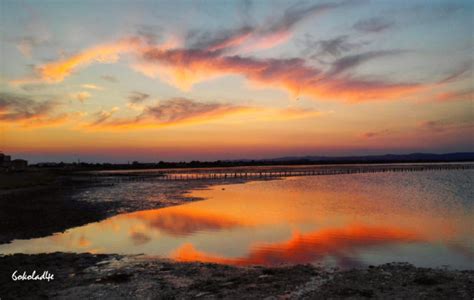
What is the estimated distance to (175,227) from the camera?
24.5 m

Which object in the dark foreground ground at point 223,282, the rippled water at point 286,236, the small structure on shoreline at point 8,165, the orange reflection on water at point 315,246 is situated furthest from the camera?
the small structure on shoreline at point 8,165

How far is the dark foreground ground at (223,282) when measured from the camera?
10.7 m

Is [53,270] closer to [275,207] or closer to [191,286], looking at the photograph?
[191,286]

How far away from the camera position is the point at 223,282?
12.1m

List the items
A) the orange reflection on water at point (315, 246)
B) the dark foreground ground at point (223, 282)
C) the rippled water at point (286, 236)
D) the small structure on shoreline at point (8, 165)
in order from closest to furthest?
the dark foreground ground at point (223, 282) → the orange reflection on water at point (315, 246) → the rippled water at point (286, 236) → the small structure on shoreline at point (8, 165)

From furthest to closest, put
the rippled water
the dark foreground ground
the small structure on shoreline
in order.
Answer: the small structure on shoreline → the rippled water → the dark foreground ground

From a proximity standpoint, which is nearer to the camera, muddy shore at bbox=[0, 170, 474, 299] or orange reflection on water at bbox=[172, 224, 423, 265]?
muddy shore at bbox=[0, 170, 474, 299]

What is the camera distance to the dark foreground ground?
1072 cm

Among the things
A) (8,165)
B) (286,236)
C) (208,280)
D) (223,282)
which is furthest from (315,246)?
(8,165)

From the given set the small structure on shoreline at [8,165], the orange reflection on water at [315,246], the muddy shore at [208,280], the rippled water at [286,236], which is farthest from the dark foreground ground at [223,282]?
the small structure on shoreline at [8,165]

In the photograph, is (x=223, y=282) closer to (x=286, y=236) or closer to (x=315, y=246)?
(x=315, y=246)

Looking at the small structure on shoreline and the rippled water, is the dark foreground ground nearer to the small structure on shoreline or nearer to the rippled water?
the rippled water

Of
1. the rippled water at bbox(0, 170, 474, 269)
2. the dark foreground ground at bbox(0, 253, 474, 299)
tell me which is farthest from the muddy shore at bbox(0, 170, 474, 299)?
the rippled water at bbox(0, 170, 474, 269)

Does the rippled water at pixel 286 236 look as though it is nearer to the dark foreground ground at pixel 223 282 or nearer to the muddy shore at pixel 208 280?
the muddy shore at pixel 208 280
